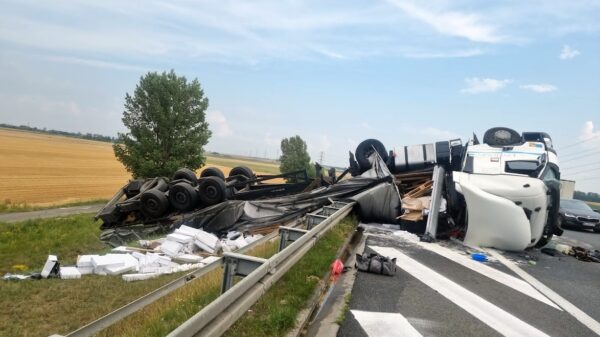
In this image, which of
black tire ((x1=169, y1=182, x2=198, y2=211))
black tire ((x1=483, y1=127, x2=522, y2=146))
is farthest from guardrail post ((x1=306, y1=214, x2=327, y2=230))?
black tire ((x1=169, y1=182, x2=198, y2=211))

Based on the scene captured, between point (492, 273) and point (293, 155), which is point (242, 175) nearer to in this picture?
point (492, 273)

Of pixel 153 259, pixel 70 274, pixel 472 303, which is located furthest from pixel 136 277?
pixel 472 303

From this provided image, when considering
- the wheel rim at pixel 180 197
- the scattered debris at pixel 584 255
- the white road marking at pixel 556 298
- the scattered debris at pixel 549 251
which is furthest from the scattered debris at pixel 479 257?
the wheel rim at pixel 180 197

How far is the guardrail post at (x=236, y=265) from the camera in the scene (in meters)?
3.14

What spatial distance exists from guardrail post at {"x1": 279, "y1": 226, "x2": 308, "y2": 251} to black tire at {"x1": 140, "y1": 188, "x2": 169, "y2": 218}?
24.0ft

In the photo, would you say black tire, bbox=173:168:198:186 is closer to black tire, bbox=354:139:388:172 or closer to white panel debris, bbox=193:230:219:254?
white panel debris, bbox=193:230:219:254

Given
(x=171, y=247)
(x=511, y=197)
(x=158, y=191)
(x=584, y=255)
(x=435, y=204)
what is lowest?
(x=171, y=247)

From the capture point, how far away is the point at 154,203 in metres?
11.3

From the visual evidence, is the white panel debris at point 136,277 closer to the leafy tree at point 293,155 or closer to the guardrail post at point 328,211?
the guardrail post at point 328,211

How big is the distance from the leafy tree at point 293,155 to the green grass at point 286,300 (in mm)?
60365

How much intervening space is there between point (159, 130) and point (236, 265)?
28985 millimetres

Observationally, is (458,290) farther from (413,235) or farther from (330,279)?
(413,235)

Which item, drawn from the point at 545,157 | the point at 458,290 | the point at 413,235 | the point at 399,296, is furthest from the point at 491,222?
the point at 399,296

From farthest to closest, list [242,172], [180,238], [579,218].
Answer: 1. [579,218]
2. [242,172]
3. [180,238]
